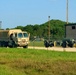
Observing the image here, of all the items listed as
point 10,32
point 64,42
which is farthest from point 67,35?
point 10,32

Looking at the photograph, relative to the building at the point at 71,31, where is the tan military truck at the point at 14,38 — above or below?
below

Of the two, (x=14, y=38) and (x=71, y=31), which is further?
(x=71, y=31)

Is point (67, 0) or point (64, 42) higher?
point (67, 0)

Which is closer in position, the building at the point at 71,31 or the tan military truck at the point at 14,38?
the tan military truck at the point at 14,38

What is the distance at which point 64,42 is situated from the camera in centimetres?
5891

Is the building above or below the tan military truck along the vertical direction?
above

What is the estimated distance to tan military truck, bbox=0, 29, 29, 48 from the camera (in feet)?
172

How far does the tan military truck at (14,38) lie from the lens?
172 feet

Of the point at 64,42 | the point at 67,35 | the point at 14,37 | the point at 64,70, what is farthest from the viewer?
the point at 67,35

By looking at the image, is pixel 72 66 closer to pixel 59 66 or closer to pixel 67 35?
pixel 59 66

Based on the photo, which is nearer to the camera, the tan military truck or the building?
the tan military truck

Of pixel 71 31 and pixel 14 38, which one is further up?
pixel 71 31

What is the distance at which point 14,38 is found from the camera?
53469 mm

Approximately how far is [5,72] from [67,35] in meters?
58.1
